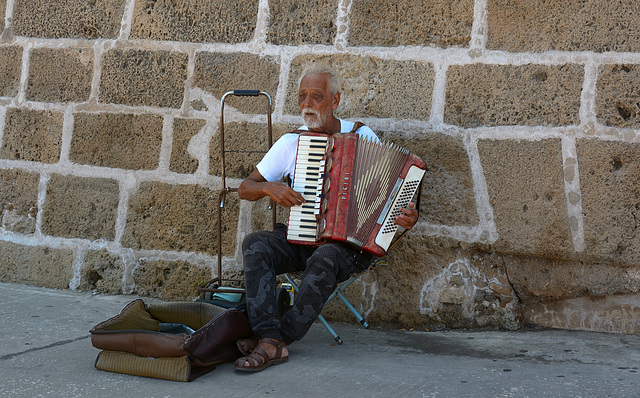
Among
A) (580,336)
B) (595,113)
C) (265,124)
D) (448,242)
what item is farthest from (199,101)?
(580,336)

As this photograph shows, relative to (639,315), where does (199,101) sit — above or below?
above

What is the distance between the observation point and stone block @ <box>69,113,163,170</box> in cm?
407

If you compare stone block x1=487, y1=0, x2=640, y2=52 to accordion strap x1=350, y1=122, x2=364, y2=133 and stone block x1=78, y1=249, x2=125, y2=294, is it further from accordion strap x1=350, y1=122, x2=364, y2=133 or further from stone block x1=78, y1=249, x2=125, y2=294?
stone block x1=78, y1=249, x2=125, y2=294

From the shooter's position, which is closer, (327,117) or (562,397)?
(562,397)

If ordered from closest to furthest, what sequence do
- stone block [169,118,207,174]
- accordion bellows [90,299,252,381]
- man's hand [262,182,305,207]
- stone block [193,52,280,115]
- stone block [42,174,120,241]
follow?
accordion bellows [90,299,252,381] < man's hand [262,182,305,207] < stone block [193,52,280,115] < stone block [169,118,207,174] < stone block [42,174,120,241]

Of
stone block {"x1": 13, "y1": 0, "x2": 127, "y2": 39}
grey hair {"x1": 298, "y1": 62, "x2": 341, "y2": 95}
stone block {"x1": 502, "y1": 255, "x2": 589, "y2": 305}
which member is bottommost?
stone block {"x1": 502, "y1": 255, "x2": 589, "y2": 305}

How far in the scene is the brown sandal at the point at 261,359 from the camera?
9.26 ft

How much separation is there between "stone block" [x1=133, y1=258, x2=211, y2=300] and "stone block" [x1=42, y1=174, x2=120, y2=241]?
30cm

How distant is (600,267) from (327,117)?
156 centimetres

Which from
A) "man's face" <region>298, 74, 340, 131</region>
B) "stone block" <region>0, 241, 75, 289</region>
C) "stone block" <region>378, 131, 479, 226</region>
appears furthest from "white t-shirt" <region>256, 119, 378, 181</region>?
"stone block" <region>0, 241, 75, 289</region>

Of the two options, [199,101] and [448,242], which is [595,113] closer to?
[448,242]

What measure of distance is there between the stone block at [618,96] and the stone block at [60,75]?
2913mm

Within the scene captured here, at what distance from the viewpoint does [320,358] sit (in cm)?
305

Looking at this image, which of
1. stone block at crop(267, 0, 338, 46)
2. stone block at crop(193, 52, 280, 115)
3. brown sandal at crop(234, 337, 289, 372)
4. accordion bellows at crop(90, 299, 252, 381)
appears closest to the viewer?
accordion bellows at crop(90, 299, 252, 381)
